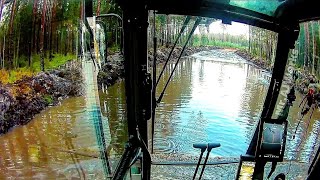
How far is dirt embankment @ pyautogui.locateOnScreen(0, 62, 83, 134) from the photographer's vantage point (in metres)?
13.3

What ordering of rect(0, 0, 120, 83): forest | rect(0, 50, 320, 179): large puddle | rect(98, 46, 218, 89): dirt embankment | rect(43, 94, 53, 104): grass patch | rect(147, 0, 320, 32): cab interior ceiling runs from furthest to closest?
rect(43, 94, 53, 104): grass patch
rect(0, 0, 120, 83): forest
rect(0, 50, 320, 179): large puddle
rect(98, 46, 218, 89): dirt embankment
rect(147, 0, 320, 32): cab interior ceiling

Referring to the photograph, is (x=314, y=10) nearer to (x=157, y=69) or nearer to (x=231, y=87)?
(x=157, y=69)

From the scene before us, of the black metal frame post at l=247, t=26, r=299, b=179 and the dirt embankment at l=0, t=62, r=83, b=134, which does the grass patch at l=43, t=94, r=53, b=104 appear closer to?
the dirt embankment at l=0, t=62, r=83, b=134

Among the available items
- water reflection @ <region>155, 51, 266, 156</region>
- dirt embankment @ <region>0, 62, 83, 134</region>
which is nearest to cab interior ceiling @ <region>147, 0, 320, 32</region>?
water reflection @ <region>155, 51, 266, 156</region>

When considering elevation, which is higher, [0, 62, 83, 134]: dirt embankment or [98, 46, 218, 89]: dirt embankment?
[98, 46, 218, 89]: dirt embankment

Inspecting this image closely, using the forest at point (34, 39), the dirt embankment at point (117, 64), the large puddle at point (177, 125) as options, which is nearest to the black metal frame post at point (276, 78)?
the large puddle at point (177, 125)

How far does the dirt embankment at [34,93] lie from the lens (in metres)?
13.3

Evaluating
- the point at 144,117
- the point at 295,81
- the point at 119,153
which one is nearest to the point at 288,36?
the point at 295,81

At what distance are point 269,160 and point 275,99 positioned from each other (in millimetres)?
756

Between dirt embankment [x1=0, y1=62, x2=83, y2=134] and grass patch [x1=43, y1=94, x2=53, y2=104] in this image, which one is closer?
dirt embankment [x1=0, y1=62, x2=83, y2=134]

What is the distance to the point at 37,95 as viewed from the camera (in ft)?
47.5

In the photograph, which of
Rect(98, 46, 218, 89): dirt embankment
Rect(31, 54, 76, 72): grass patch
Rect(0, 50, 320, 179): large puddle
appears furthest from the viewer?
Rect(31, 54, 76, 72): grass patch

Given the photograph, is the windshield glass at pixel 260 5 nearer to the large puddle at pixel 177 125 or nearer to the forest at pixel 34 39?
the large puddle at pixel 177 125

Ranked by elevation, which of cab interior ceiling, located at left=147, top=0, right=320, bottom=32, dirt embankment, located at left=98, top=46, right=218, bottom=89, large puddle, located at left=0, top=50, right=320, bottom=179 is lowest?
large puddle, located at left=0, top=50, right=320, bottom=179
